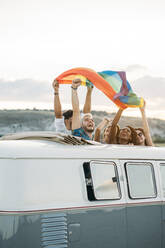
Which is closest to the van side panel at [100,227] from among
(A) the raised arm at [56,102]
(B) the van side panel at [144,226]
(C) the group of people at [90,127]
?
(B) the van side panel at [144,226]

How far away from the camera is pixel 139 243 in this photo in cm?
633

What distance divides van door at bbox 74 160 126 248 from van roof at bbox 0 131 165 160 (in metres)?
0.13

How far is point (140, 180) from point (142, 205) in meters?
0.36

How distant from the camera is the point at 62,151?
220 inches

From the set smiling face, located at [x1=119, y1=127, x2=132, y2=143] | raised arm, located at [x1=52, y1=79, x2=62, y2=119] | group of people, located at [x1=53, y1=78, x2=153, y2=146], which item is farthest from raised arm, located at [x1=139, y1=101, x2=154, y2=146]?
raised arm, located at [x1=52, y1=79, x2=62, y2=119]

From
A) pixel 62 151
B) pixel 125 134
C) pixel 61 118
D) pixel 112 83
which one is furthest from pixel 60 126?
pixel 62 151

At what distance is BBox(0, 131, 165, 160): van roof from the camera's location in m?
5.31

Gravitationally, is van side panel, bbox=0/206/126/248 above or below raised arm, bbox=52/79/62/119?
below

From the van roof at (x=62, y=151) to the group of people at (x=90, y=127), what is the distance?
3.37ft

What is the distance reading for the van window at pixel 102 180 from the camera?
570 centimetres

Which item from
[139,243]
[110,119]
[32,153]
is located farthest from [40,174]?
[110,119]

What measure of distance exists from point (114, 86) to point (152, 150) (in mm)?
1974

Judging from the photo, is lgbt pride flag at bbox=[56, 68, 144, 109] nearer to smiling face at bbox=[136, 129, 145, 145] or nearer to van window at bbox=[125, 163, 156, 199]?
smiling face at bbox=[136, 129, 145, 145]

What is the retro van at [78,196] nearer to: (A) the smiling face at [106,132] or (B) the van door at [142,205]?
(B) the van door at [142,205]
